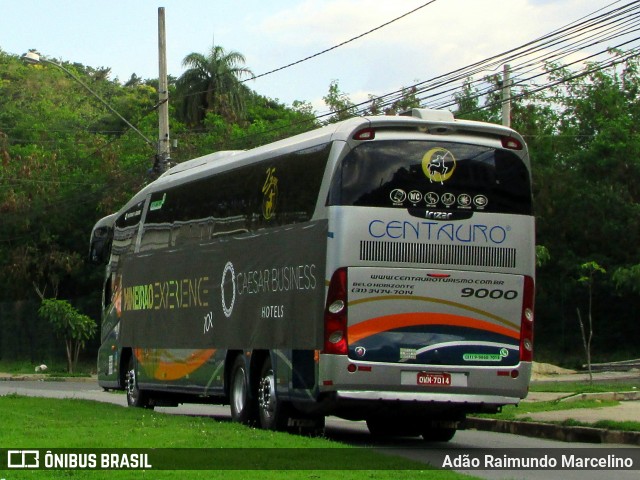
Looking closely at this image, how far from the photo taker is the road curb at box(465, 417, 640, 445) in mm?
16516

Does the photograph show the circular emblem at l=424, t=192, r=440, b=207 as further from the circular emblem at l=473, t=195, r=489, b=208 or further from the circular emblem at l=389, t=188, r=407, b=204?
the circular emblem at l=473, t=195, r=489, b=208

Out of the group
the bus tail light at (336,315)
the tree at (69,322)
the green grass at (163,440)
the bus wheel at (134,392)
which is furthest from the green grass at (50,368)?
the bus tail light at (336,315)

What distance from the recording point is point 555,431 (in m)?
17.7

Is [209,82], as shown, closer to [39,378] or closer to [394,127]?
[39,378]

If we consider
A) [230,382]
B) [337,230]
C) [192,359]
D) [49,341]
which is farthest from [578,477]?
[49,341]

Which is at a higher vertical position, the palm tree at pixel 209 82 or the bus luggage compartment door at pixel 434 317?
the palm tree at pixel 209 82

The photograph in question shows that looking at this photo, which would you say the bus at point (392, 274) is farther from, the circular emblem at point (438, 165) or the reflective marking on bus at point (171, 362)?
the reflective marking on bus at point (171, 362)

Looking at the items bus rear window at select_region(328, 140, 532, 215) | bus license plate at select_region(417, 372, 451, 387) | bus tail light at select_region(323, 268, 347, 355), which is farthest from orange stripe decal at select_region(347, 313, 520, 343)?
bus rear window at select_region(328, 140, 532, 215)

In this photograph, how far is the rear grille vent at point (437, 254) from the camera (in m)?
15.3

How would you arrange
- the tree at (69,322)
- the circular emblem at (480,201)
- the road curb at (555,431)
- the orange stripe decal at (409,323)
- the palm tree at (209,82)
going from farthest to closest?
the palm tree at (209,82) → the tree at (69,322) → the road curb at (555,431) → the circular emblem at (480,201) → the orange stripe decal at (409,323)

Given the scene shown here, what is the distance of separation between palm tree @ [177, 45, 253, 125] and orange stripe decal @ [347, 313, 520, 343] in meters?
49.7

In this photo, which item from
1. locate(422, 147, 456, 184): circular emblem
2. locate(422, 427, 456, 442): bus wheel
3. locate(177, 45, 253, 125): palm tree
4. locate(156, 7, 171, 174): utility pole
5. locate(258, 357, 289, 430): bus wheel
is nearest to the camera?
locate(422, 147, 456, 184): circular emblem

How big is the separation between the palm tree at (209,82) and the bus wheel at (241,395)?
154ft

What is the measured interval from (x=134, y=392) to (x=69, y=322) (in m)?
21.9
